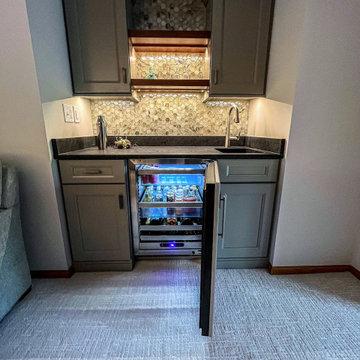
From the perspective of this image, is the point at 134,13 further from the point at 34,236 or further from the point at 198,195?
the point at 34,236

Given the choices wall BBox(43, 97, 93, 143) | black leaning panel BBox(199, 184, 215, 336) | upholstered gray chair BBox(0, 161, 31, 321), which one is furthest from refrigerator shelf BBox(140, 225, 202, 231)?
wall BBox(43, 97, 93, 143)

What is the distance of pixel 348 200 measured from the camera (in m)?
1.40

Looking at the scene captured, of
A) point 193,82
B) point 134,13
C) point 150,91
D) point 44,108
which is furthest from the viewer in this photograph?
point 150,91

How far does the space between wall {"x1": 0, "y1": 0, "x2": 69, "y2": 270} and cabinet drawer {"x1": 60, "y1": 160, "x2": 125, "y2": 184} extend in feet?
0.34

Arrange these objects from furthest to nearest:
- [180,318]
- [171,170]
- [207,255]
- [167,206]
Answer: [167,206] → [171,170] → [180,318] → [207,255]

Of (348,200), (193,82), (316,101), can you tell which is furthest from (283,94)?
(348,200)

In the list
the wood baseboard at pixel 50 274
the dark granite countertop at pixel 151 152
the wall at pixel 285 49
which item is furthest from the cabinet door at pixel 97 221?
the wall at pixel 285 49

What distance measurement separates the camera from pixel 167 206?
1492 millimetres

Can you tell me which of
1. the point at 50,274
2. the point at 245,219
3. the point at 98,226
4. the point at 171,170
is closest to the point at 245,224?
the point at 245,219

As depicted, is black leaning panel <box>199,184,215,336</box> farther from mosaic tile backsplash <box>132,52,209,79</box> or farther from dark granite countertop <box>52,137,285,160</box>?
mosaic tile backsplash <box>132,52,209,79</box>

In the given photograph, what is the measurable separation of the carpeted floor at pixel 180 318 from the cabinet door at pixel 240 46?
5.07 feet

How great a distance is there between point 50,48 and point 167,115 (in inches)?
40.5

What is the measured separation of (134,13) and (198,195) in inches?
68.5

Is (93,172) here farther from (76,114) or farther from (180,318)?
(180,318)
